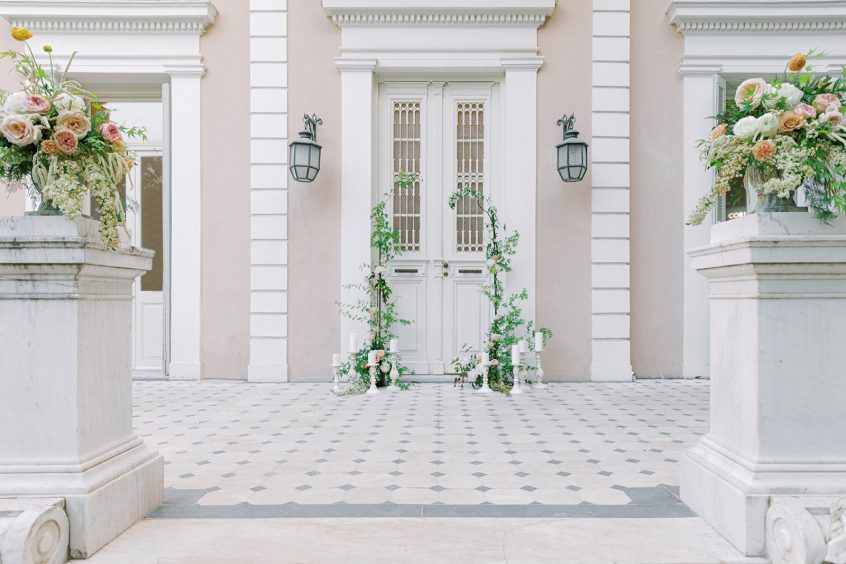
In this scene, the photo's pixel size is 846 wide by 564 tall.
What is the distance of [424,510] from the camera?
9.52 ft

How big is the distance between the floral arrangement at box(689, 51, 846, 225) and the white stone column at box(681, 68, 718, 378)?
446cm

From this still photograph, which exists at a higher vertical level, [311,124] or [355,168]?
[311,124]

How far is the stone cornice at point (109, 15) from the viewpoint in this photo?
6.73 metres

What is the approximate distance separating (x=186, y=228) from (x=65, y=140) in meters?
4.72

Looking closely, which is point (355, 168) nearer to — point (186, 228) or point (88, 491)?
point (186, 228)

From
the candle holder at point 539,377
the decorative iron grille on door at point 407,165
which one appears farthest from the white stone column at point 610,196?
the decorative iron grille on door at point 407,165

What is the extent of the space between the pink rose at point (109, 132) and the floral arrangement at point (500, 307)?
431cm

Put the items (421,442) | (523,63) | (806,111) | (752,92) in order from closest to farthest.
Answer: (806,111)
(752,92)
(421,442)
(523,63)

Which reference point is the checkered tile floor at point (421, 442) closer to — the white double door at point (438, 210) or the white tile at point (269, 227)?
the white double door at point (438, 210)

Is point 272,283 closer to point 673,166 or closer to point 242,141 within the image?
point 242,141

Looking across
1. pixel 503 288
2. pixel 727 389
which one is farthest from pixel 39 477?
pixel 503 288

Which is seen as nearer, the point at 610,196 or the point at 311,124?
the point at 311,124

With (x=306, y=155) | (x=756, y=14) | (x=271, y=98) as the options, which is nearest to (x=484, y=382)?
(x=306, y=155)

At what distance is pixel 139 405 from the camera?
5.63m
